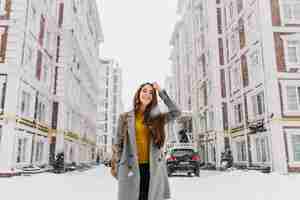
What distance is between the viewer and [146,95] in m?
3.52

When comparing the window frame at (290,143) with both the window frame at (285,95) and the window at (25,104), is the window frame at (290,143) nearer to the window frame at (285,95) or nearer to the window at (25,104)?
the window frame at (285,95)

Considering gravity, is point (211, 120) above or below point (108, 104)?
below

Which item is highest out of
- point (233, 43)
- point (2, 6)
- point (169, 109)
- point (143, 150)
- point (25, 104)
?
point (233, 43)

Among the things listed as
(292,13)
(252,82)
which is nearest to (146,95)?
(252,82)

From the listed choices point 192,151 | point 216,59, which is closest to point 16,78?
point 192,151

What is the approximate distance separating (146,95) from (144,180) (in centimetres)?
94

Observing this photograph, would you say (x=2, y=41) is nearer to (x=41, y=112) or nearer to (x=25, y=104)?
(x=25, y=104)

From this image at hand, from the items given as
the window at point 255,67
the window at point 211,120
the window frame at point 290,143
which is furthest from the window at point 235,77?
the window frame at point 290,143

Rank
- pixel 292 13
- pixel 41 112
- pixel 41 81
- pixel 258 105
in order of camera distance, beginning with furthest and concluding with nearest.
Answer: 1. pixel 41 112
2. pixel 41 81
3. pixel 258 105
4. pixel 292 13

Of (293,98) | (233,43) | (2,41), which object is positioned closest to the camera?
(2,41)

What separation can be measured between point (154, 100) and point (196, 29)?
116ft

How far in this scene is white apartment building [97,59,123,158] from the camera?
86.6 metres

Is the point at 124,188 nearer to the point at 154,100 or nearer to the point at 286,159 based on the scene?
the point at 154,100

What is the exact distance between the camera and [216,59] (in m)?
29.3
